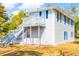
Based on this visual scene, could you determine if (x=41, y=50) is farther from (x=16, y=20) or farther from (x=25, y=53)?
(x=16, y=20)

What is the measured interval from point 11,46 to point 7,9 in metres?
0.48

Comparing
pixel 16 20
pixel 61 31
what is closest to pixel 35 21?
pixel 16 20

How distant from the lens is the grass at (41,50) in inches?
131

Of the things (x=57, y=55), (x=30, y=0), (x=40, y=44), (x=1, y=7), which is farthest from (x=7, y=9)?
(x=57, y=55)

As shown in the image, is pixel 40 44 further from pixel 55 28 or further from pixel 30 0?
pixel 30 0

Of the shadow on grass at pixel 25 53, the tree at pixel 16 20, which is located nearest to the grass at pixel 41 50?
the shadow on grass at pixel 25 53

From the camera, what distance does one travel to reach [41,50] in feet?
11.0

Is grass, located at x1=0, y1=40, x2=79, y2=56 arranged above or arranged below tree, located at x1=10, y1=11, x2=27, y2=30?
below

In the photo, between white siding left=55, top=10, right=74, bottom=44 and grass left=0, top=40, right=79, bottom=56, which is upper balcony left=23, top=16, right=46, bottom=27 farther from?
grass left=0, top=40, right=79, bottom=56

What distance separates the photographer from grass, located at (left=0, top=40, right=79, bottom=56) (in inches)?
131

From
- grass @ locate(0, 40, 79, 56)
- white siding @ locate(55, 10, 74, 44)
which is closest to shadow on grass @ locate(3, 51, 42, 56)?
grass @ locate(0, 40, 79, 56)

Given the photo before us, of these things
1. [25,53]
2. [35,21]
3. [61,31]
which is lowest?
[25,53]

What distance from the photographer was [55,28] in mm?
3348

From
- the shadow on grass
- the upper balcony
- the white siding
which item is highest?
the upper balcony
